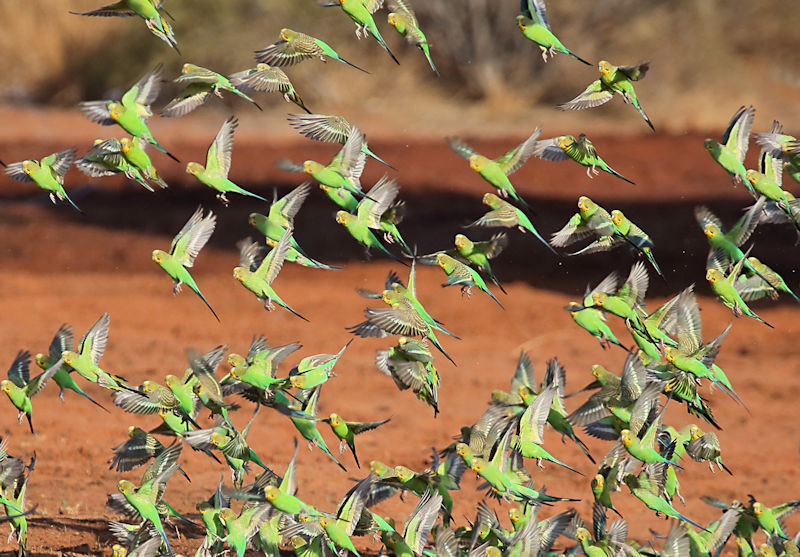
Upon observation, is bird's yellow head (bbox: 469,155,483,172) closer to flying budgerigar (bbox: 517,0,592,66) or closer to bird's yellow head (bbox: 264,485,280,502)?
flying budgerigar (bbox: 517,0,592,66)

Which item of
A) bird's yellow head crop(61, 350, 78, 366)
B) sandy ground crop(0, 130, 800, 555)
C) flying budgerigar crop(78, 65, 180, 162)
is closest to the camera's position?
bird's yellow head crop(61, 350, 78, 366)

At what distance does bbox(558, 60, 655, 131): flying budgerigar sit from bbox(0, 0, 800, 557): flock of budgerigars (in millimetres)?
11

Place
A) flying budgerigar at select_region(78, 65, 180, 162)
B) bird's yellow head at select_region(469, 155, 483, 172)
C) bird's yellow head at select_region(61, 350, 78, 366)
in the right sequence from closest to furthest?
bird's yellow head at select_region(61, 350, 78, 366) < flying budgerigar at select_region(78, 65, 180, 162) < bird's yellow head at select_region(469, 155, 483, 172)

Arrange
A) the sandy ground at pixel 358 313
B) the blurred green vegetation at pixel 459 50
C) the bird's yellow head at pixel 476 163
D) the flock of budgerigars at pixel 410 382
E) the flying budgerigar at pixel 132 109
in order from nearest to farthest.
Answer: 1. the flock of budgerigars at pixel 410 382
2. the flying budgerigar at pixel 132 109
3. the bird's yellow head at pixel 476 163
4. the sandy ground at pixel 358 313
5. the blurred green vegetation at pixel 459 50

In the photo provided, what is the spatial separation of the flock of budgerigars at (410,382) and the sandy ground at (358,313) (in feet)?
4.44

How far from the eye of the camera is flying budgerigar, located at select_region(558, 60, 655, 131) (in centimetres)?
472

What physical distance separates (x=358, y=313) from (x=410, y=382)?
8.29m

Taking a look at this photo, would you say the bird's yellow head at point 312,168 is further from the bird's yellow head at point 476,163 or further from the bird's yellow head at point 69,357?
the bird's yellow head at point 69,357

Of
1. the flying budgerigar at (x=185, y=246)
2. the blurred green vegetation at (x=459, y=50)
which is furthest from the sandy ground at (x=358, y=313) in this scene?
the blurred green vegetation at (x=459, y=50)

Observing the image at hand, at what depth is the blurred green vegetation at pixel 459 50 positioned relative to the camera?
76.7ft

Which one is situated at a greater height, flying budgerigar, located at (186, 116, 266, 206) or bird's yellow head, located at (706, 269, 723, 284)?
flying budgerigar, located at (186, 116, 266, 206)

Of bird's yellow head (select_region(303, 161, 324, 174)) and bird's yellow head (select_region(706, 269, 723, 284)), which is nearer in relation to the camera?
bird's yellow head (select_region(706, 269, 723, 284))

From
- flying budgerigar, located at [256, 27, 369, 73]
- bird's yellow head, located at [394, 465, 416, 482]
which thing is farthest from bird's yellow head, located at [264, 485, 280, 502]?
flying budgerigar, located at [256, 27, 369, 73]

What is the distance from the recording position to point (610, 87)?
4.86 meters
